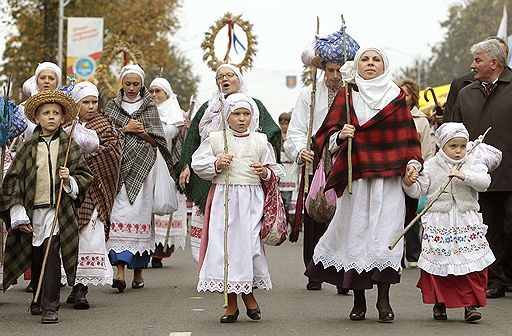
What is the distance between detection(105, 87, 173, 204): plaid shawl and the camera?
44.6 ft

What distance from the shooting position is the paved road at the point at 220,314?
10258 millimetres

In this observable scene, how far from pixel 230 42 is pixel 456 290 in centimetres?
472

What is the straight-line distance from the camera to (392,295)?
12.9m

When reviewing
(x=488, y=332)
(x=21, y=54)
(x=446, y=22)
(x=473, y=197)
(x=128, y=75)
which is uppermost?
(x=446, y=22)

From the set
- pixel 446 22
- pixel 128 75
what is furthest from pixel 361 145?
pixel 446 22

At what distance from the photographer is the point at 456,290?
1088 centimetres

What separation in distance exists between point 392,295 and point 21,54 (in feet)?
127

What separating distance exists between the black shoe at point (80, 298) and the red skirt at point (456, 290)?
2.80m

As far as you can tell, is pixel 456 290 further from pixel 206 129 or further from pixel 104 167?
pixel 104 167

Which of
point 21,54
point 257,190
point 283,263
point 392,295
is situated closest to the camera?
point 257,190

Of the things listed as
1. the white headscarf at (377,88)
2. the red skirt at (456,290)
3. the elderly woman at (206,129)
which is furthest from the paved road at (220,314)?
the white headscarf at (377,88)

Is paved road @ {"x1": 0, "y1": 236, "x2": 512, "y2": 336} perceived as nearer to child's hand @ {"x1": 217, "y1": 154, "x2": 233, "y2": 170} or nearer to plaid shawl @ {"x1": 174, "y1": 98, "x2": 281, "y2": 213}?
plaid shawl @ {"x1": 174, "y1": 98, "x2": 281, "y2": 213}

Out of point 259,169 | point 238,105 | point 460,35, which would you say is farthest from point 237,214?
point 460,35

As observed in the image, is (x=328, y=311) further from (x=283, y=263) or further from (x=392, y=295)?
(x=283, y=263)
